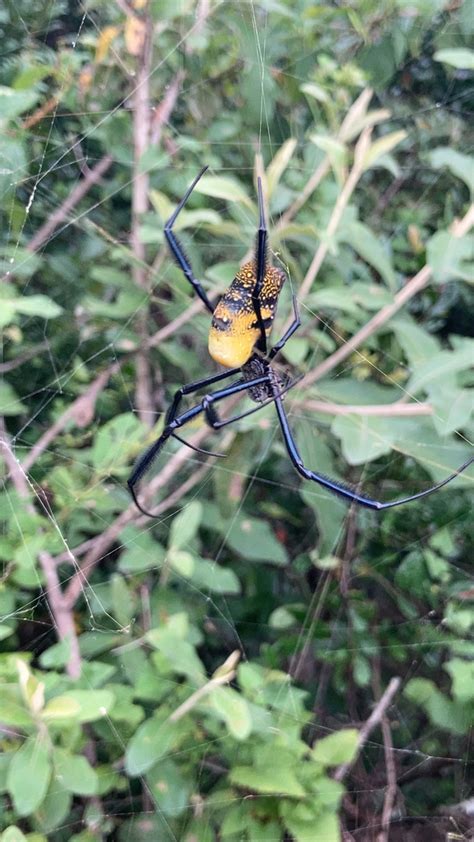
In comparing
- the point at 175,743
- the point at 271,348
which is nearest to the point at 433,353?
the point at 271,348

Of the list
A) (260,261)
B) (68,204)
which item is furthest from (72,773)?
(68,204)

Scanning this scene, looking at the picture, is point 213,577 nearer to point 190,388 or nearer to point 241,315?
point 190,388

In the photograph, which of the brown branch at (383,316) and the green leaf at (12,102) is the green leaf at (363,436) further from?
the green leaf at (12,102)

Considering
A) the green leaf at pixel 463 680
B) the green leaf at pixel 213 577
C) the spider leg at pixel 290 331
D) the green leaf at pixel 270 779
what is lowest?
the green leaf at pixel 463 680

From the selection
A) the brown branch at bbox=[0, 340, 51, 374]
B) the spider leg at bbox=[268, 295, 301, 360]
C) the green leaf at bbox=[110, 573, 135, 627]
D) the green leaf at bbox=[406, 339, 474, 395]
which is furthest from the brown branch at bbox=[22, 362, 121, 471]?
the green leaf at bbox=[406, 339, 474, 395]

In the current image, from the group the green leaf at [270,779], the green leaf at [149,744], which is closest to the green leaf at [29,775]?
the green leaf at [149,744]

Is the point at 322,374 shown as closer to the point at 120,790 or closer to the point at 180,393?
the point at 180,393
